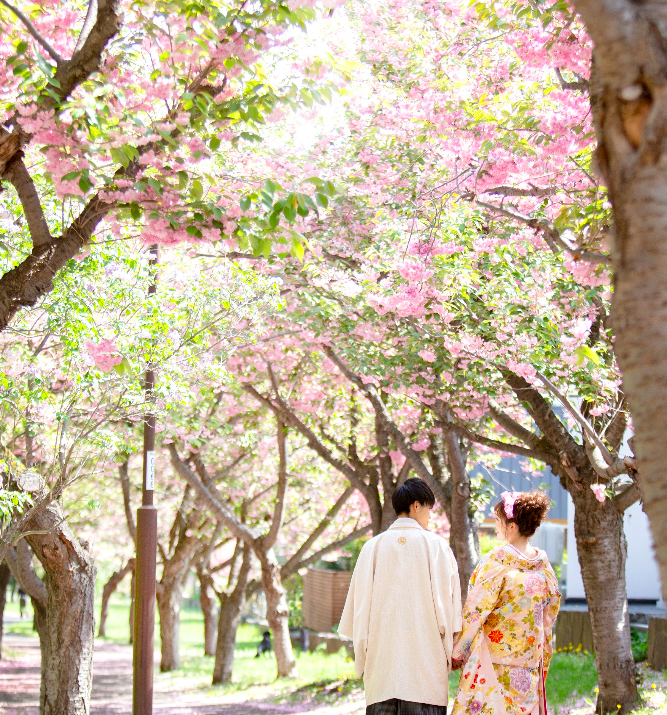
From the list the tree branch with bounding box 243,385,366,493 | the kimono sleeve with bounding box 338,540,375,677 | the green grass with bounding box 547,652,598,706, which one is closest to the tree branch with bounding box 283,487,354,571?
the tree branch with bounding box 243,385,366,493

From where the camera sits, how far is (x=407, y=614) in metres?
4.29

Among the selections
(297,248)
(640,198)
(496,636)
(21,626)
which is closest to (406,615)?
(496,636)

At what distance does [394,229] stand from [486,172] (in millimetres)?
1281

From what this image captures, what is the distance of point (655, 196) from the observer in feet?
6.00

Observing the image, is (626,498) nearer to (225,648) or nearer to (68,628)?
(68,628)

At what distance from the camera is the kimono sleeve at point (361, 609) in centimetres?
440

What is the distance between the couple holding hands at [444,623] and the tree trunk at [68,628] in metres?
4.84

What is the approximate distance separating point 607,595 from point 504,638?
400 cm

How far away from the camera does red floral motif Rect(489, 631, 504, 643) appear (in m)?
4.38

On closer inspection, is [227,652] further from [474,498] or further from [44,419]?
[44,419]

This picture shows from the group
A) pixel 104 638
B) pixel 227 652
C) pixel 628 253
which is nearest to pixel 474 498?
pixel 227 652

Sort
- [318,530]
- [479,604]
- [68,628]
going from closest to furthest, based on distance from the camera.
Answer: [479,604], [68,628], [318,530]

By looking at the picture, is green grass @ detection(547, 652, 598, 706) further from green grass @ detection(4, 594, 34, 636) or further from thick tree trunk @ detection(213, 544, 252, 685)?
green grass @ detection(4, 594, 34, 636)

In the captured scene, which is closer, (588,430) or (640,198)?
(640,198)
